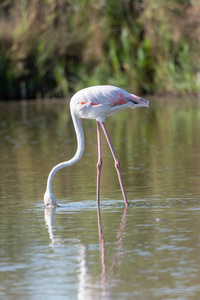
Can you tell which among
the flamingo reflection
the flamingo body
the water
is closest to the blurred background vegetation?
the water

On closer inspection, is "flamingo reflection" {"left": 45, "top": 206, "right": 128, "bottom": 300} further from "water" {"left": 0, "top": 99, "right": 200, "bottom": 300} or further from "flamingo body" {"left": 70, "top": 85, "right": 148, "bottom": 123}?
"flamingo body" {"left": 70, "top": 85, "right": 148, "bottom": 123}

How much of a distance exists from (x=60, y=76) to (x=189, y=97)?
17.8 feet

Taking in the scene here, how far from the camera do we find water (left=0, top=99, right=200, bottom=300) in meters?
5.04

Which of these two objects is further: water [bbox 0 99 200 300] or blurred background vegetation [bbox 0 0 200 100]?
blurred background vegetation [bbox 0 0 200 100]

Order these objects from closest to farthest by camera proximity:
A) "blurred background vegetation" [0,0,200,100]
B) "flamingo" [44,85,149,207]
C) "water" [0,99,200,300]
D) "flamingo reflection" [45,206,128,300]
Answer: "flamingo reflection" [45,206,128,300], "water" [0,99,200,300], "flamingo" [44,85,149,207], "blurred background vegetation" [0,0,200,100]

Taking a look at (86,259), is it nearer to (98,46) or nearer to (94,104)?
(94,104)

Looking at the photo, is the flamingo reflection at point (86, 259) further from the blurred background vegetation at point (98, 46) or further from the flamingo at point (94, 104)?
the blurred background vegetation at point (98, 46)

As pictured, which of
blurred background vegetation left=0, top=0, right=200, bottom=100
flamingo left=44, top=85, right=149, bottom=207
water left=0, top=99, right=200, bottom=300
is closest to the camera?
water left=0, top=99, right=200, bottom=300

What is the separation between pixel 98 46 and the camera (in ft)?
102

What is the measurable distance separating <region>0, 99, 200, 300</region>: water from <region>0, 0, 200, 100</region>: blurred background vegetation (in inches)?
559

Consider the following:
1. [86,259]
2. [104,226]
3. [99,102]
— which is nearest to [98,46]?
[99,102]

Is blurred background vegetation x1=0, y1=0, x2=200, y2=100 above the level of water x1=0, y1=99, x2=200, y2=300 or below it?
above

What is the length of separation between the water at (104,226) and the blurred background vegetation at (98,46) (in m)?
14.2

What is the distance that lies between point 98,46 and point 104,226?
24.5m
